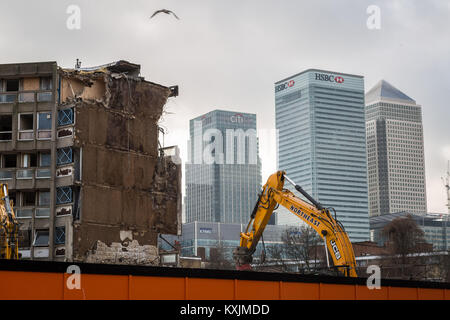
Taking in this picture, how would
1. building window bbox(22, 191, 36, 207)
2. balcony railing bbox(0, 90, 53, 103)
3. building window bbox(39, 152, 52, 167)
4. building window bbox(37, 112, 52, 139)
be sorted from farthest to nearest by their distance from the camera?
balcony railing bbox(0, 90, 53, 103)
building window bbox(22, 191, 36, 207)
building window bbox(39, 152, 52, 167)
building window bbox(37, 112, 52, 139)

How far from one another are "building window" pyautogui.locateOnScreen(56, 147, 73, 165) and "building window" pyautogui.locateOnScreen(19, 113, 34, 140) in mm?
2627

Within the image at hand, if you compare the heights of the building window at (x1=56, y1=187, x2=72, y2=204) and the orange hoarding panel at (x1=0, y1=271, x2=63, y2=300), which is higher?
the building window at (x1=56, y1=187, x2=72, y2=204)

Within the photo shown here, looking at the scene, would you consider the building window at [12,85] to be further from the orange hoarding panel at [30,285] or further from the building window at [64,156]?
the orange hoarding panel at [30,285]

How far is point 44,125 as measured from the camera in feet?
175

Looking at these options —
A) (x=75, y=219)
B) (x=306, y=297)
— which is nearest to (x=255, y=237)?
(x=75, y=219)

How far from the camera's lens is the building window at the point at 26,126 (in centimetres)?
5366

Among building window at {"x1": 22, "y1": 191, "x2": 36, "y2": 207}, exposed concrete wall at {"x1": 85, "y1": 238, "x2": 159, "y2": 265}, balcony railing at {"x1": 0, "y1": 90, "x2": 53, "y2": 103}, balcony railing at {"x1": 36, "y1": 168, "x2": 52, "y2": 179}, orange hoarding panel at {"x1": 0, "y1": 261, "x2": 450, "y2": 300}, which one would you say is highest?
balcony railing at {"x1": 0, "y1": 90, "x2": 53, "y2": 103}

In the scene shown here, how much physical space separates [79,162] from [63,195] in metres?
2.70

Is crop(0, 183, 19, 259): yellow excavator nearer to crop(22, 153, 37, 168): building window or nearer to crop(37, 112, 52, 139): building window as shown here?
crop(22, 153, 37, 168): building window

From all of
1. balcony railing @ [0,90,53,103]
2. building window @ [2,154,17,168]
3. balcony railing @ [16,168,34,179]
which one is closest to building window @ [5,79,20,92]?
balcony railing @ [0,90,53,103]

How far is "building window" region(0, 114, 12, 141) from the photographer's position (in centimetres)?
5453

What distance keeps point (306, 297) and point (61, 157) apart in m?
32.3

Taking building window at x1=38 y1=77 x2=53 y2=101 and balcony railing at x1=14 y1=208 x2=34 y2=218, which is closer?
balcony railing at x1=14 y1=208 x2=34 y2=218

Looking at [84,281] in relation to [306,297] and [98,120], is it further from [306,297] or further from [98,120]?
[98,120]
